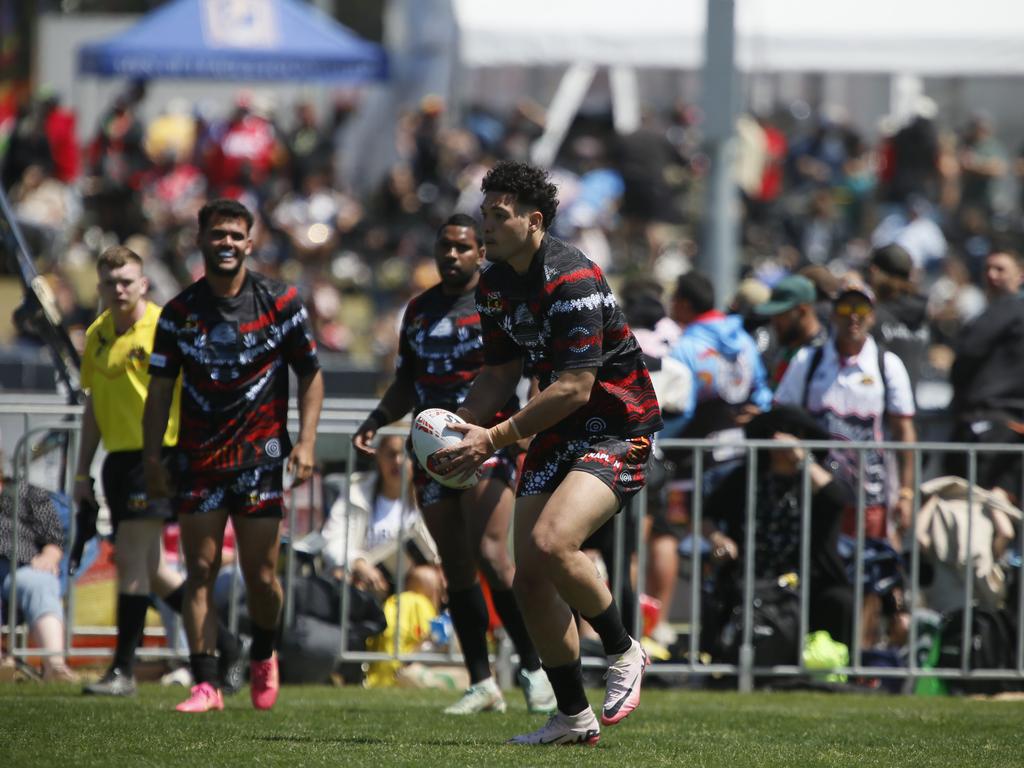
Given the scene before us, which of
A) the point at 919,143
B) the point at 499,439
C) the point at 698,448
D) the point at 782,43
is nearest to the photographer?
the point at 499,439

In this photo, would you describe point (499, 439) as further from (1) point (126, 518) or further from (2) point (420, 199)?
(2) point (420, 199)

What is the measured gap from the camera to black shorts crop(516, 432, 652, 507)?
622 centimetres

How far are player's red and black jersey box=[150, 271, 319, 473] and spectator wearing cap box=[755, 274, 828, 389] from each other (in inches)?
135

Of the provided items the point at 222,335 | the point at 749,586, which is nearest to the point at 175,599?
the point at 222,335

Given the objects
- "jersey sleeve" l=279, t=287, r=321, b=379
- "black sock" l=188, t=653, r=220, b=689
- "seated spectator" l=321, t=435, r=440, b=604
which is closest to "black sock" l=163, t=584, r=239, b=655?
"black sock" l=188, t=653, r=220, b=689

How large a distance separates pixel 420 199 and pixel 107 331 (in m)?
12.0

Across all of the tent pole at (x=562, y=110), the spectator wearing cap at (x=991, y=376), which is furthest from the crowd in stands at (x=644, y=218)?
the tent pole at (x=562, y=110)

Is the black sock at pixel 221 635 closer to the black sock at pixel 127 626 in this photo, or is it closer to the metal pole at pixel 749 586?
the black sock at pixel 127 626

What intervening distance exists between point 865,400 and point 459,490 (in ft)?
8.98

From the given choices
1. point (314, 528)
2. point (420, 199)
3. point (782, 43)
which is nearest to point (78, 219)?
point (420, 199)

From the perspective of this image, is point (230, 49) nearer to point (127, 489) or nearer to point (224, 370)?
point (127, 489)

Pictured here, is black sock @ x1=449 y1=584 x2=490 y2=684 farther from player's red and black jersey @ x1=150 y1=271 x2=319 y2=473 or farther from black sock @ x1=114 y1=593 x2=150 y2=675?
black sock @ x1=114 y1=593 x2=150 y2=675

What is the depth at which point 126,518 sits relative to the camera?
805 cm

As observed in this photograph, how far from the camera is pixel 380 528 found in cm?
948
